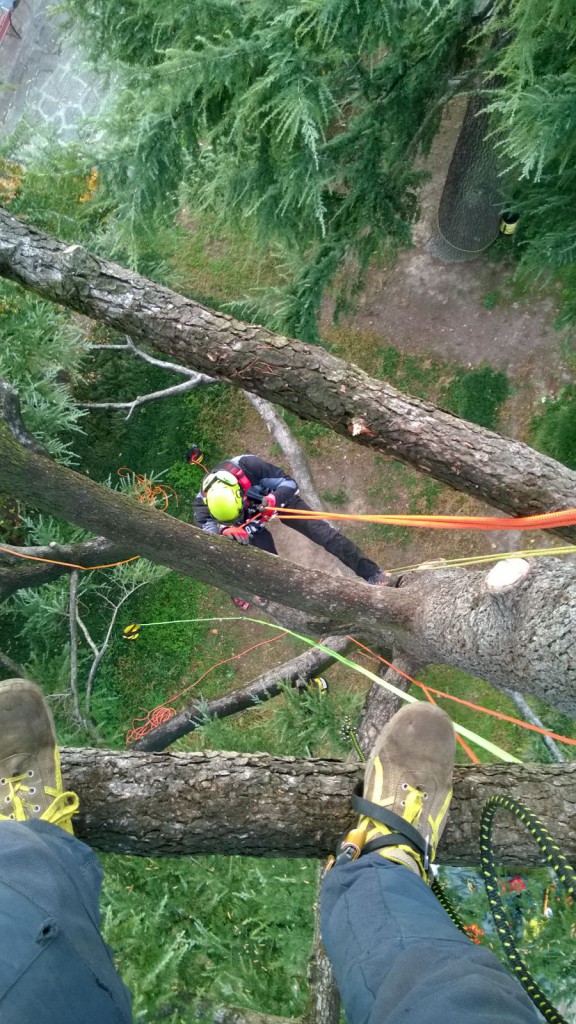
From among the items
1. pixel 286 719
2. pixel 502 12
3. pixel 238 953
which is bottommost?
pixel 238 953

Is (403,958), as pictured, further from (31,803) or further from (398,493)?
(398,493)

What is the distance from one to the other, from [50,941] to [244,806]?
0.79m

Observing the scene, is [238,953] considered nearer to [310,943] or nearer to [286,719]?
[310,943]

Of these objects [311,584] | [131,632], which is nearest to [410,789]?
[311,584]

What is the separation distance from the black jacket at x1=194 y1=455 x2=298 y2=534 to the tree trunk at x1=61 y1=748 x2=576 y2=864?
2143 millimetres

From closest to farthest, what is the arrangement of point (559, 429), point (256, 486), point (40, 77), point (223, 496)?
point (223, 496)
point (256, 486)
point (559, 429)
point (40, 77)

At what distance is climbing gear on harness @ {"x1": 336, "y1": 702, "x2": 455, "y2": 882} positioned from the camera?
2145 millimetres

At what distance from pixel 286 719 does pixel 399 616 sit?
5.76ft

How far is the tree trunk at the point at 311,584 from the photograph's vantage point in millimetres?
2326

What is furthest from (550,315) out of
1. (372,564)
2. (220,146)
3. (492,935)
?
(492,935)

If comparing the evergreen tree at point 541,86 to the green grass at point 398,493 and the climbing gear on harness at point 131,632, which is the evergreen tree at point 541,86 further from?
the climbing gear on harness at point 131,632

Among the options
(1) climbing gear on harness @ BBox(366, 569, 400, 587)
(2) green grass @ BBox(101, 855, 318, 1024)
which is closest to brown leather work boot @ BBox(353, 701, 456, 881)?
(2) green grass @ BBox(101, 855, 318, 1024)

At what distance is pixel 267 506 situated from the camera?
421 cm

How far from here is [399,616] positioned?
2.78m
